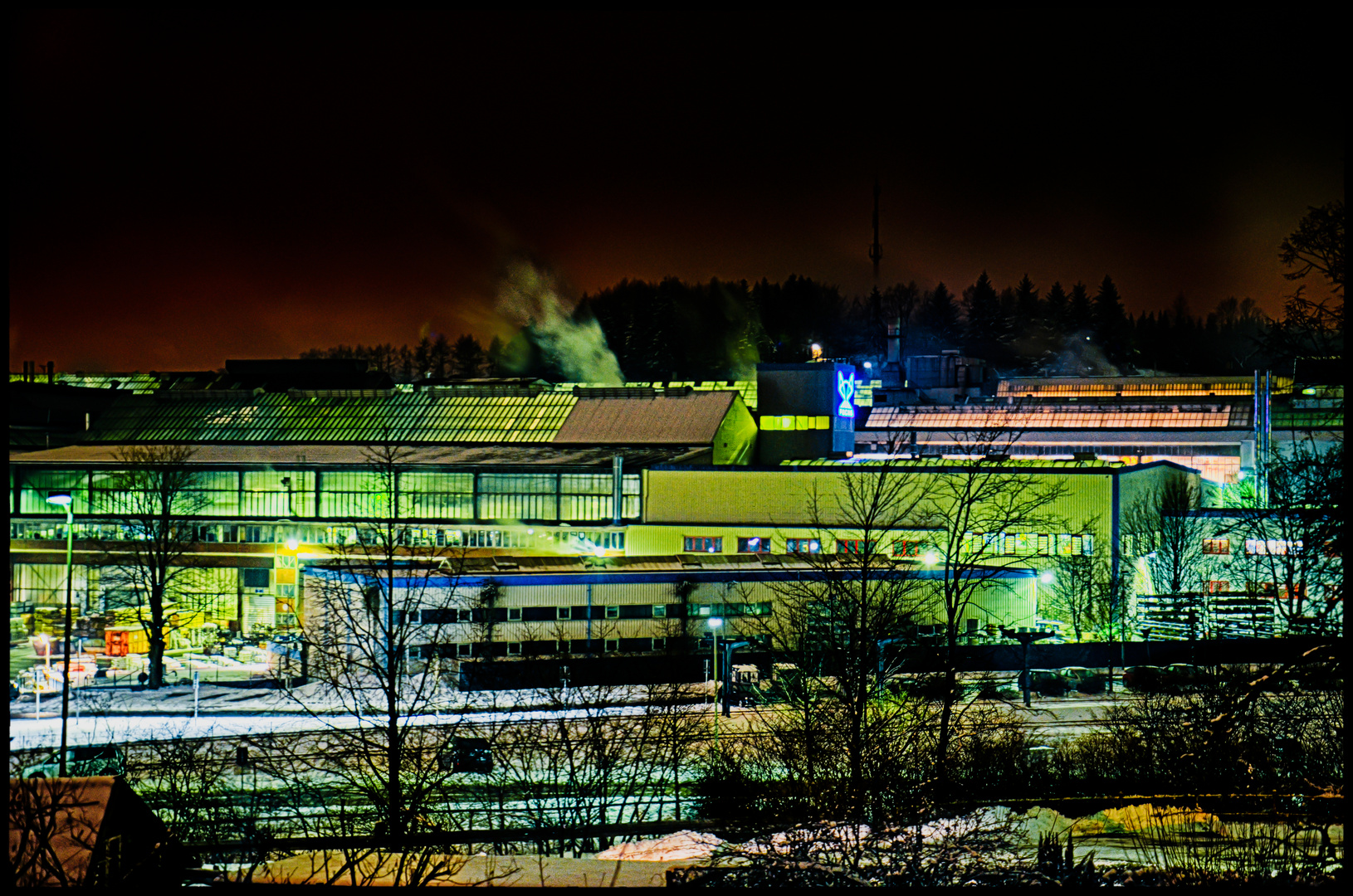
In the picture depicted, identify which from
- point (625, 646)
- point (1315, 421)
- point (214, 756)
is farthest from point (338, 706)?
point (1315, 421)

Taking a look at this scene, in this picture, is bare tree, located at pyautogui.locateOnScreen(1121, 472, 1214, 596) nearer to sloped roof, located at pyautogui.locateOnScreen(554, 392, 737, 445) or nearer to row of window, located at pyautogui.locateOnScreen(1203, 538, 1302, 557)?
row of window, located at pyautogui.locateOnScreen(1203, 538, 1302, 557)

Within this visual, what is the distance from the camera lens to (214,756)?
20.0 m

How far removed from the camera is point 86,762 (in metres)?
18.4

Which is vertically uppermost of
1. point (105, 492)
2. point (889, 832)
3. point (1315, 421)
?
point (1315, 421)

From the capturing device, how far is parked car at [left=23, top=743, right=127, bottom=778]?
18000 millimetres

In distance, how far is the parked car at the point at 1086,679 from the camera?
26.1m

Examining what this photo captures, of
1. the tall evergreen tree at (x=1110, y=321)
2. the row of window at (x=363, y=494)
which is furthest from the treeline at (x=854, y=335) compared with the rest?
the row of window at (x=363, y=494)

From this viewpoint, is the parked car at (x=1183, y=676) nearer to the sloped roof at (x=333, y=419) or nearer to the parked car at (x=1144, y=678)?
the parked car at (x=1144, y=678)

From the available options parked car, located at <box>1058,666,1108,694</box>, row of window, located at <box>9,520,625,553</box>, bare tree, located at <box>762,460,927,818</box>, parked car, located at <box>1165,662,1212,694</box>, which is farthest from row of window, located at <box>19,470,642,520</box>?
parked car, located at <box>1165,662,1212,694</box>

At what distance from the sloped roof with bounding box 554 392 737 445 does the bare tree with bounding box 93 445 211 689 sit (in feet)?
45.2

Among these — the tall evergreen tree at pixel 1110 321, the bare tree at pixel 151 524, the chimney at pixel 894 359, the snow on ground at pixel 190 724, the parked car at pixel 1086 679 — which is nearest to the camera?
the snow on ground at pixel 190 724

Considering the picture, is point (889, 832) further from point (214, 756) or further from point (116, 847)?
point (214, 756)

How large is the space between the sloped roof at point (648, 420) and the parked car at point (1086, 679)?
17.5 meters

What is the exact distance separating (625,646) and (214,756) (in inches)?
406
